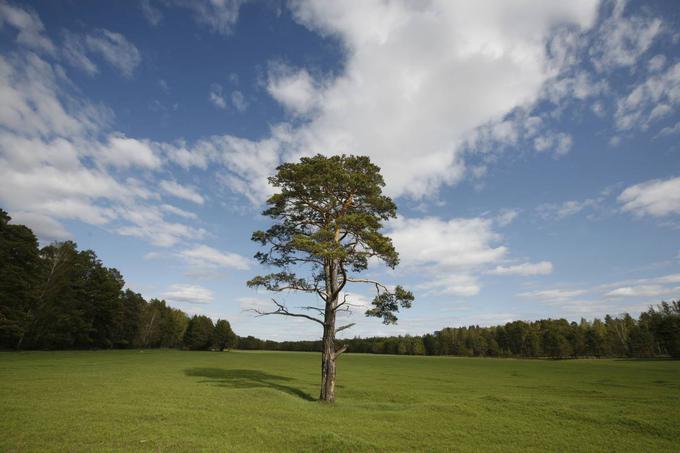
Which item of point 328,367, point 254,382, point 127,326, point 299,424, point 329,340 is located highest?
point 127,326

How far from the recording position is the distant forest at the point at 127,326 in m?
49.3

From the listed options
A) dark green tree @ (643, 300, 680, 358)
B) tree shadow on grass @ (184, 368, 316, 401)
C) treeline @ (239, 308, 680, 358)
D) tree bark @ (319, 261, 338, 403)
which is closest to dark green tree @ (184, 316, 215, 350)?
treeline @ (239, 308, 680, 358)

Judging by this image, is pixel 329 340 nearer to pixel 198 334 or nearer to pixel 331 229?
pixel 331 229

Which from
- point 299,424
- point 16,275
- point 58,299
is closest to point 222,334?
point 58,299

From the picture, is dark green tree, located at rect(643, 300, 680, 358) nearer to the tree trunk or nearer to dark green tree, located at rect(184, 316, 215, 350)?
the tree trunk

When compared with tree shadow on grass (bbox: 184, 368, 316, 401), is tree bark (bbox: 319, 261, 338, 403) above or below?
above

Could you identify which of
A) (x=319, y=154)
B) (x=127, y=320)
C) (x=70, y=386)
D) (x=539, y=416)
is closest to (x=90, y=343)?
(x=127, y=320)

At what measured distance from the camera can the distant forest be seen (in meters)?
49.3

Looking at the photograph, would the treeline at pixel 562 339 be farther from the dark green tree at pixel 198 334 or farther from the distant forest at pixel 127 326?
the dark green tree at pixel 198 334

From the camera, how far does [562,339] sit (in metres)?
110

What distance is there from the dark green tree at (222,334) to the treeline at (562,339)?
7679 centimetres

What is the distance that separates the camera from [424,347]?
153125 mm

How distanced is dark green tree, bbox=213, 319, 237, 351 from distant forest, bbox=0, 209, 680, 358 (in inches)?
13.1

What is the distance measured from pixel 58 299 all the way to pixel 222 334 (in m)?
62.4
